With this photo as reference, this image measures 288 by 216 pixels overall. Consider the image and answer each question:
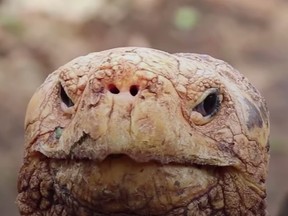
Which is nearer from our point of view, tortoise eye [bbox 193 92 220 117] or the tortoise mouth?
the tortoise mouth

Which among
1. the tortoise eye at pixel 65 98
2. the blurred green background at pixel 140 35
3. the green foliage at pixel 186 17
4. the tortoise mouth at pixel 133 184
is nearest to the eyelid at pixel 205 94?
the tortoise mouth at pixel 133 184

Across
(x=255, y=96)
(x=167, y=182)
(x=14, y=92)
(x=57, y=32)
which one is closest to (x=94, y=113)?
(x=167, y=182)

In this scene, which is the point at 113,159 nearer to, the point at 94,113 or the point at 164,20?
the point at 94,113

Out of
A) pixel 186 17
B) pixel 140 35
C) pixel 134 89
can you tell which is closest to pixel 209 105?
pixel 134 89

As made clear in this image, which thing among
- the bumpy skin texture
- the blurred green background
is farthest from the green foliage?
the bumpy skin texture

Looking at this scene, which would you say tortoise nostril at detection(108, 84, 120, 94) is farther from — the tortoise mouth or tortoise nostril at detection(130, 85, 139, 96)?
the tortoise mouth

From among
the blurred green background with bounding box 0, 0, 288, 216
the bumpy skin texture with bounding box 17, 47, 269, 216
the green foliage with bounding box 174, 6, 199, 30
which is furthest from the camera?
the green foliage with bounding box 174, 6, 199, 30
